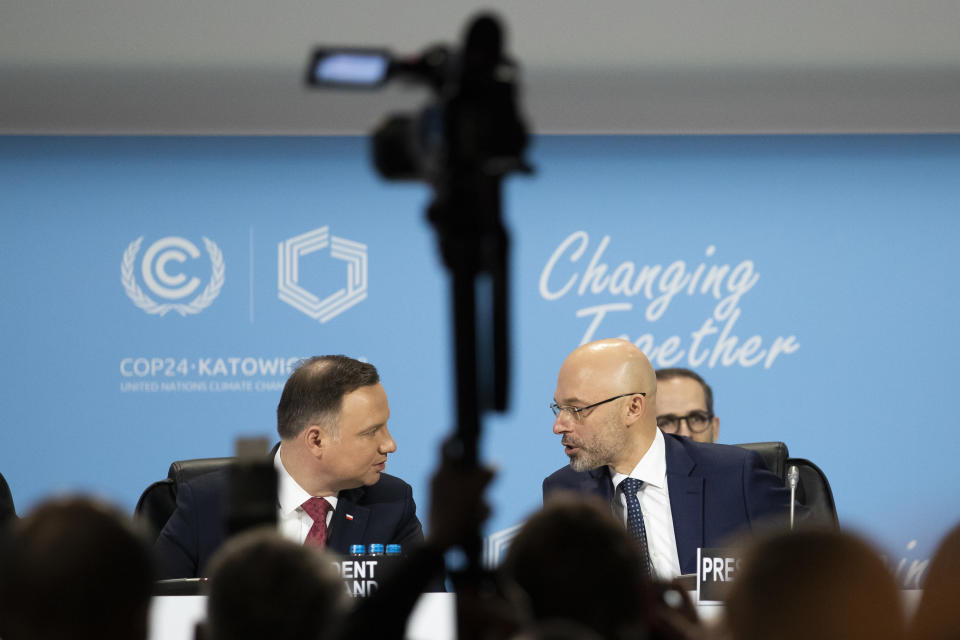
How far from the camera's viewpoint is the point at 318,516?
3.31 meters

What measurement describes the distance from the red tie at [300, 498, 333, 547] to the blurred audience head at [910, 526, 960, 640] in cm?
210

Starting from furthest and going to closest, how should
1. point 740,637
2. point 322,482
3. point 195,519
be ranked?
1. point 322,482
2. point 195,519
3. point 740,637

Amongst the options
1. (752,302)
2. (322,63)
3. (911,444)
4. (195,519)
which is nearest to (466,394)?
(322,63)

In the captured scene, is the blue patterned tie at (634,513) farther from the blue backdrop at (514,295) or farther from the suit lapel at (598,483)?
the blue backdrop at (514,295)

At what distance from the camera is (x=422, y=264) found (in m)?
4.90

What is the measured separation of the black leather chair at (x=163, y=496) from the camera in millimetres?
3283

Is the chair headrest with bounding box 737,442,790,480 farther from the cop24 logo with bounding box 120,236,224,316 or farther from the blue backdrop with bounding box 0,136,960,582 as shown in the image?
the cop24 logo with bounding box 120,236,224,316

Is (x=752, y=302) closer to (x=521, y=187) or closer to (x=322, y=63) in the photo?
(x=521, y=187)

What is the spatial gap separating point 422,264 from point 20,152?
74.7 inches

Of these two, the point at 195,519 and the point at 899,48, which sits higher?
the point at 899,48

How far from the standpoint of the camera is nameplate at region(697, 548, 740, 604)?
8.46 feet

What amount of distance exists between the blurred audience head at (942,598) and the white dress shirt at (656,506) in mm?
1704

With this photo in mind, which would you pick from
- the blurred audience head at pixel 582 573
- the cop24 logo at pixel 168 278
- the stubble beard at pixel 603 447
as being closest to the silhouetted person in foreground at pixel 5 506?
the cop24 logo at pixel 168 278

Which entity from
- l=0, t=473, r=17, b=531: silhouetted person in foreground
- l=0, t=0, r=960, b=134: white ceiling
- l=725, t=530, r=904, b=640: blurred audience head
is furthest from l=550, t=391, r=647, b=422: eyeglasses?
l=725, t=530, r=904, b=640: blurred audience head
